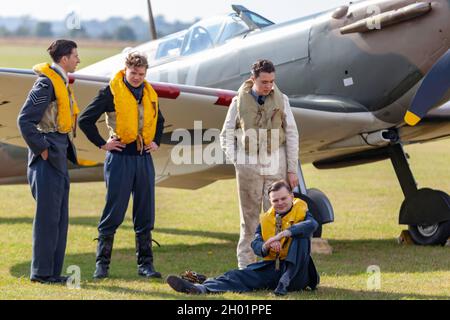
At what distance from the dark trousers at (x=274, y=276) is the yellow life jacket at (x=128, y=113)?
119cm

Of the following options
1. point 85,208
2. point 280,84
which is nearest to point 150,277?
point 280,84

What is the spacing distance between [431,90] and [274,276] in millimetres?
2790

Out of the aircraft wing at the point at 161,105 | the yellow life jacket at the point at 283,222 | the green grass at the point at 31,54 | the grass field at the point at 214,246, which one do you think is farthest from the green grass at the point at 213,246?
the green grass at the point at 31,54

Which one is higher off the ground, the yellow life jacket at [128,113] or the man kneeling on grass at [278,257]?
the yellow life jacket at [128,113]

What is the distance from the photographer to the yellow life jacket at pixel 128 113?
7.21 meters

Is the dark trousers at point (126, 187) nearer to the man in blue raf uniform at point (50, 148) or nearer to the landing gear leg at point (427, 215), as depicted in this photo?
the man in blue raf uniform at point (50, 148)

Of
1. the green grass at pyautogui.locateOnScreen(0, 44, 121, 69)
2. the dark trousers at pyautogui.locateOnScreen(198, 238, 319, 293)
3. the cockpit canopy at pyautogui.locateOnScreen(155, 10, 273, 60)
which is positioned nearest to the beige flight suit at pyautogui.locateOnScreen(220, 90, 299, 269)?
the dark trousers at pyautogui.locateOnScreen(198, 238, 319, 293)

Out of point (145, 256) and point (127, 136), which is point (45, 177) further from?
point (145, 256)

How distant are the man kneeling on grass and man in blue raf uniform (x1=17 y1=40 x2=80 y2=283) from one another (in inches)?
38.4

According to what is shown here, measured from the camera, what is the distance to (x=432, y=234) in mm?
9812

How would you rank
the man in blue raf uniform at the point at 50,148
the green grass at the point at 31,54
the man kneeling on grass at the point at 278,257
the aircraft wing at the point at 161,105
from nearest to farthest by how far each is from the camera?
the man kneeling on grass at the point at 278,257 < the man in blue raf uniform at the point at 50,148 < the aircraft wing at the point at 161,105 < the green grass at the point at 31,54

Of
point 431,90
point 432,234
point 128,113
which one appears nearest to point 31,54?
point 432,234

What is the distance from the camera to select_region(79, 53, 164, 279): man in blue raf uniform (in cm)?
721

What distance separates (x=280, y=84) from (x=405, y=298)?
375 centimetres
